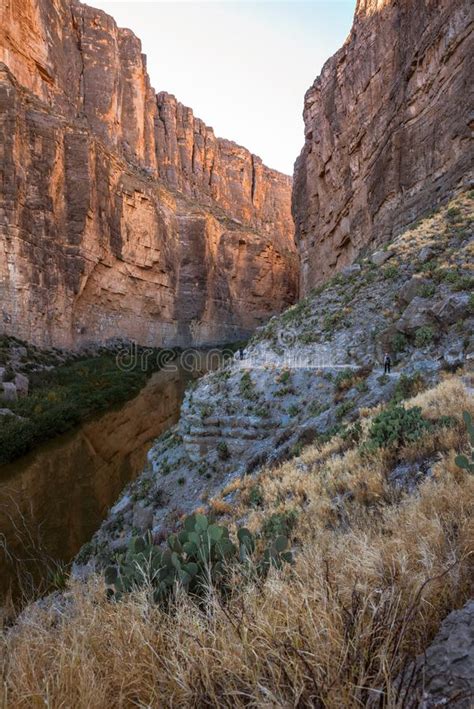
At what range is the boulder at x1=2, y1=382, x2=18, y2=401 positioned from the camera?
2052 centimetres

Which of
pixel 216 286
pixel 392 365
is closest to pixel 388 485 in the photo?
pixel 392 365

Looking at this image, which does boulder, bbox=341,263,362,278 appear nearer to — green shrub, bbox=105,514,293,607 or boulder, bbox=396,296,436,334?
boulder, bbox=396,296,436,334

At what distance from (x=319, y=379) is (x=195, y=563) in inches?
345

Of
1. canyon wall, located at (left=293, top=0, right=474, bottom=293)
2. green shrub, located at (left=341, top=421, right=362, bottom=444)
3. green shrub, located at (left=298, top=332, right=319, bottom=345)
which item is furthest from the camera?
canyon wall, located at (left=293, top=0, right=474, bottom=293)

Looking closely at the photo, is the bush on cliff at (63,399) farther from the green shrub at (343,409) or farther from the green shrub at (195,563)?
the green shrub at (195,563)

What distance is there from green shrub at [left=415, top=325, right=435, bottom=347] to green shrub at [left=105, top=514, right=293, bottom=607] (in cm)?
839

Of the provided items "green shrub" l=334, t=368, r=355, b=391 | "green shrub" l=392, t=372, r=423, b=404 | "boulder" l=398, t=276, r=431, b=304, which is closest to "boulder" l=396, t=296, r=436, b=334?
"boulder" l=398, t=276, r=431, b=304

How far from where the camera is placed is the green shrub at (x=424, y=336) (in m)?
9.55

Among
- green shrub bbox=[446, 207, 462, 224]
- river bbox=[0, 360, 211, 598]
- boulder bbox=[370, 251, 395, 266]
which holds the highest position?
green shrub bbox=[446, 207, 462, 224]

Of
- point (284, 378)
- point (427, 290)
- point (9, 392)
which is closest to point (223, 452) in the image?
point (284, 378)

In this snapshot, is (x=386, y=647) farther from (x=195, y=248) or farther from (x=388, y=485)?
(x=195, y=248)

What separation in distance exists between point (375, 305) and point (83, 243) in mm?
27981

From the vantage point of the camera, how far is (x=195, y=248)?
48781 mm

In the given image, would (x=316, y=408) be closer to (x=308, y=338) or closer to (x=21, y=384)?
(x=308, y=338)
